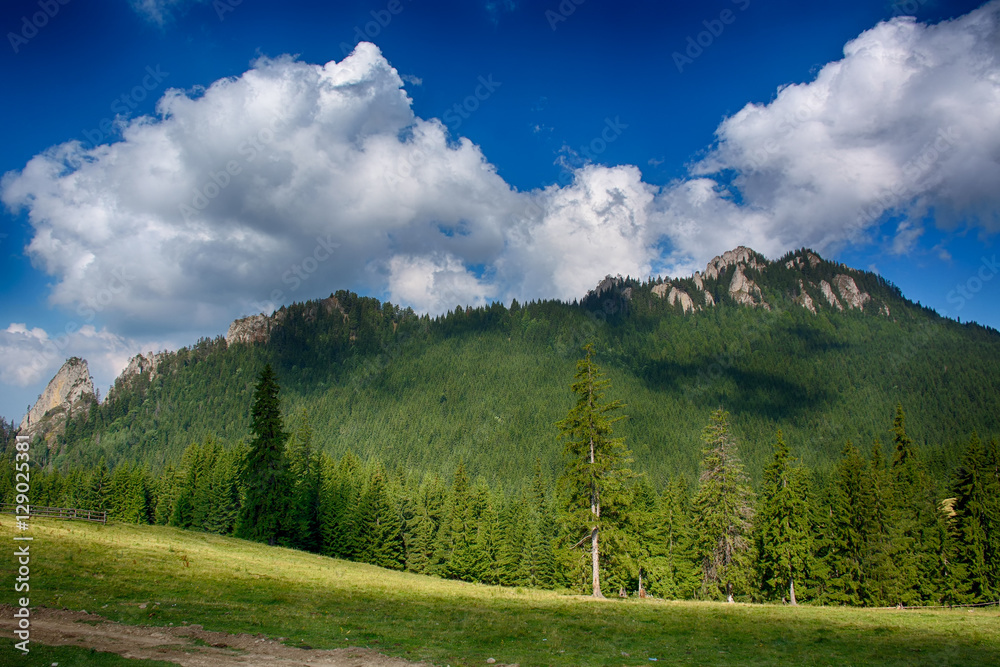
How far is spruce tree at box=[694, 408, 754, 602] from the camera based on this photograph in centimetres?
4816

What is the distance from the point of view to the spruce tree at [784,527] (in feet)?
157

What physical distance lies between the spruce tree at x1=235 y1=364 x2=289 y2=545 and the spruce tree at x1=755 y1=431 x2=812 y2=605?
46.8 m

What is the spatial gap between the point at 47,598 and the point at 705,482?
4703cm

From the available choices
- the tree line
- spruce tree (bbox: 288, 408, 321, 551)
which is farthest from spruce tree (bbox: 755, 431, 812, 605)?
spruce tree (bbox: 288, 408, 321, 551)

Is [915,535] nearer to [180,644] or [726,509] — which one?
[726,509]

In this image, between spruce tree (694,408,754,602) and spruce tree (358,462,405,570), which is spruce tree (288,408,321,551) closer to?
spruce tree (358,462,405,570)

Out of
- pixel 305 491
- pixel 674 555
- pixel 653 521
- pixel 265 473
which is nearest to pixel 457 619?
pixel 265 473

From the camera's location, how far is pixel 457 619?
862 inches

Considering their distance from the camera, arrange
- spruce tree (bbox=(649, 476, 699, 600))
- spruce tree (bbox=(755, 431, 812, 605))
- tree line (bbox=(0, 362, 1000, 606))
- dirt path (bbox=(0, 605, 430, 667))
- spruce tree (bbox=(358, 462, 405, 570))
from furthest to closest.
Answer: spruce tree (bbox=(358, 462, 405, 570)) → spruce tree (bbox=(649, 476, 699, 600)) → spruce tree (bbox=(755, 431, 812, 605)) → tree line (bbox=(0, 362, 1000, 606)) → dirt path (bbox=(0, 605, 430, 667))

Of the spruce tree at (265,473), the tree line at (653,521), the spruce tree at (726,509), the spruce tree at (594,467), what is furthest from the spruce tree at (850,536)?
the spruce tree at (265,473)

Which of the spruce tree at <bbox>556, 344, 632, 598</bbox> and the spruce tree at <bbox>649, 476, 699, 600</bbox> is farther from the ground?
the spruce tree at <bbox>556, 344, 632, 598</bbox>

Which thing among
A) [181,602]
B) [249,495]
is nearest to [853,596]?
[181,602]

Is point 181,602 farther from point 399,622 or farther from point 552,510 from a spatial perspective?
point 552,510

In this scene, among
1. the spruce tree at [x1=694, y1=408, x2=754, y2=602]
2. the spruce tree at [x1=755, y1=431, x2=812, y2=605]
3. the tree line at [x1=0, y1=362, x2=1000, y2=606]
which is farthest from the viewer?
the spruce tree at [x1=694, y1=408, x2=754, y2=602]
